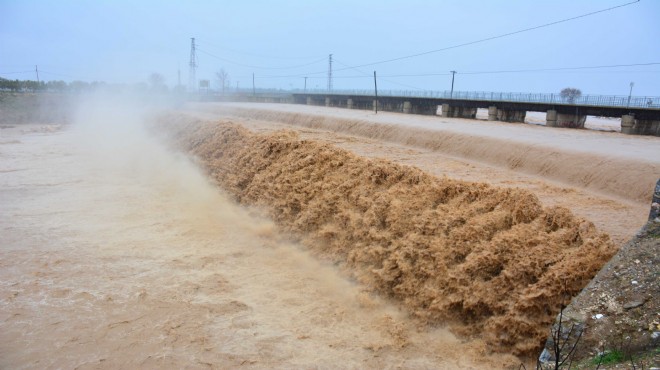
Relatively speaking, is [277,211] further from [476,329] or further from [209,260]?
[476,329]

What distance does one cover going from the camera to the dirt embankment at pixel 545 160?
373 inches

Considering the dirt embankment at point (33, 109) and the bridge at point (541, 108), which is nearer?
the bridge at point (541, 108)

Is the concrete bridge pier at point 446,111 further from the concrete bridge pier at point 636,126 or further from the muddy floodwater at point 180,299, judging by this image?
the muddy floodwater at point 180,299

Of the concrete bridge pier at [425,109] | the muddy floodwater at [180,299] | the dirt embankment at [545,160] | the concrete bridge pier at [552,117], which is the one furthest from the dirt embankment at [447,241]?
the concrete bridge pier at [425,109]

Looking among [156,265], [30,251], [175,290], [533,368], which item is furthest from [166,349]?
[30,251]

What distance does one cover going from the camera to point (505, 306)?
20.2 feet

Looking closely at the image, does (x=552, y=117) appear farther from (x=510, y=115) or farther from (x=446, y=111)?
Result: (x=446, y=111)

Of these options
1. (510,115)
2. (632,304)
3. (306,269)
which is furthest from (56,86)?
(632,304)

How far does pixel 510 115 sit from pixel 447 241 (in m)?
24.1

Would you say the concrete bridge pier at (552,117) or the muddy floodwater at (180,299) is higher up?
the concrete bridge pier at (552,117)

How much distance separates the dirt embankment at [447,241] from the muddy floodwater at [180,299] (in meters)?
0.36

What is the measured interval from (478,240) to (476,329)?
139cm

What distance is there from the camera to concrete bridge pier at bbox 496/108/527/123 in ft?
93.8

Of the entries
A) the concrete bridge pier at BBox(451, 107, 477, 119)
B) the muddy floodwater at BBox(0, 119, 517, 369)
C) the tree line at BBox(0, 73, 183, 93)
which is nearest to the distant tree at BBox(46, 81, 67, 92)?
the tree line at BBox(0, 73, 183, 93)
